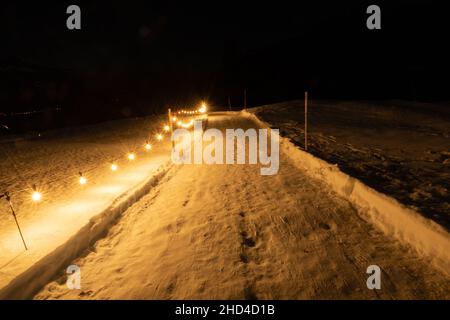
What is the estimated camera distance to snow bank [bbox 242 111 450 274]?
3312 millimetres

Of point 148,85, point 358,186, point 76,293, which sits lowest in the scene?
point 76,293

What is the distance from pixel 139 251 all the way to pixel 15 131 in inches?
982

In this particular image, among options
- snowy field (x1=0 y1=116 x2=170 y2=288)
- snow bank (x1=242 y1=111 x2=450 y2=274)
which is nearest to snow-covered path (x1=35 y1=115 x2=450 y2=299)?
snow bank (x1=242 y1=111 x2=450 y2=274)

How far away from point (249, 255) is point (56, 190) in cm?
602

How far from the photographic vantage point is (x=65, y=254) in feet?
13.1

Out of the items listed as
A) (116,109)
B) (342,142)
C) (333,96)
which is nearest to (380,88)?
(333,96)

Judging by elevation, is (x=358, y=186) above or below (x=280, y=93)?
below

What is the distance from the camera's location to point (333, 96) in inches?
1686

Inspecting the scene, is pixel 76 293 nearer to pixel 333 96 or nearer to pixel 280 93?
pixel 333 96

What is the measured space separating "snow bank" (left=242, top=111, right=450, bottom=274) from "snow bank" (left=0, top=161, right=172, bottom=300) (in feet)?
14.7

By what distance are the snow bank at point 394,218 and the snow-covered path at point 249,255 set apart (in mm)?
143

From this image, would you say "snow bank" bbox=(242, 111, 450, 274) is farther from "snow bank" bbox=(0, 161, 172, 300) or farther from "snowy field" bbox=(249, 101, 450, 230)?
"snow bank" bbox=(0, 161, 172, 300)

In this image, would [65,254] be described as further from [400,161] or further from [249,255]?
[400,161]
